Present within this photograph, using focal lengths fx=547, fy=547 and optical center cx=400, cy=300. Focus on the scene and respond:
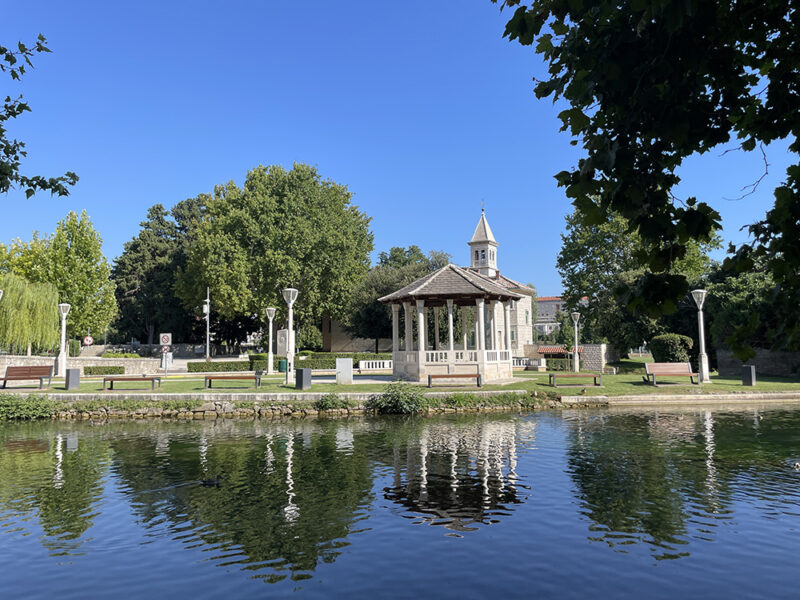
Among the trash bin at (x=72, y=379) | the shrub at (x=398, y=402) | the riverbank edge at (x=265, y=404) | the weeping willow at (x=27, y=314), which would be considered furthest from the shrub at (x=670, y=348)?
the weeping willow at (x=27, y=314)

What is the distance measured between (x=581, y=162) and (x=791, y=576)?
5.87m

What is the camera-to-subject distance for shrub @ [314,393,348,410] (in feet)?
66.4

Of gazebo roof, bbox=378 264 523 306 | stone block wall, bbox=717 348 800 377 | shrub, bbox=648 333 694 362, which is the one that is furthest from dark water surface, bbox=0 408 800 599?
stone block wall, bbox=717 348 800 377

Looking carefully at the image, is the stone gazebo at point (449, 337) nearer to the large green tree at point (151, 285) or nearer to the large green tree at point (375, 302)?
the large green tree at point (375, 302)

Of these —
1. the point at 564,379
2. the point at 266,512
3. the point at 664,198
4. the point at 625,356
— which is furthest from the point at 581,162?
the point at 625,356

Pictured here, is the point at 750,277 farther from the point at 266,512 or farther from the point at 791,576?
the point at 266,512

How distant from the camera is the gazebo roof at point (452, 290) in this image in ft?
87.0

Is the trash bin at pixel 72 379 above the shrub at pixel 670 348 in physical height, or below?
below

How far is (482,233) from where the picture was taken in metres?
58.6

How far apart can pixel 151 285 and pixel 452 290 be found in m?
44.0

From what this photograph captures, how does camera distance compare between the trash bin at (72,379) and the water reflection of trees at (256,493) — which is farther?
the trash bin at (72,379)

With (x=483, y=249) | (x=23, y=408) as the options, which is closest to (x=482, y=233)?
(x=483, y=249)

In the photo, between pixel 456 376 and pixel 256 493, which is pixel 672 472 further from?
pixel 456 376

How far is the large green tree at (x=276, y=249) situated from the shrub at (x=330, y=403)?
80.2 feet
